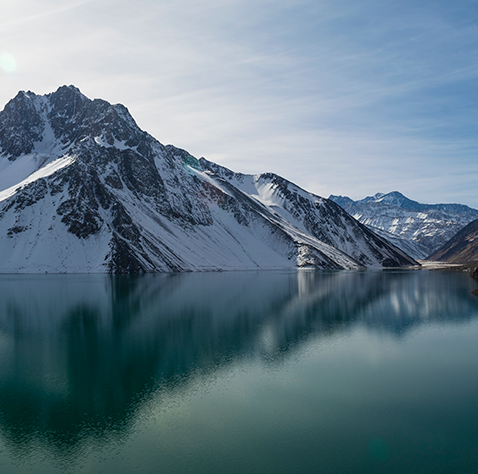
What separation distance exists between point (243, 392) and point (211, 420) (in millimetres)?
6267

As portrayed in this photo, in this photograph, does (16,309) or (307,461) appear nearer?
(307,461)

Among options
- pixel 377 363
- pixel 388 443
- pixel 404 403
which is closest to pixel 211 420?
Answer: pixel 388 443

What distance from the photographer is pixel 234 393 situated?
3497 cm

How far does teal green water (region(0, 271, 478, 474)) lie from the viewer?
2473 centimetres

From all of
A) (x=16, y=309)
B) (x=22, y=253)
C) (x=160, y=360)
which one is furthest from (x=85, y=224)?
(x=160, y=360)

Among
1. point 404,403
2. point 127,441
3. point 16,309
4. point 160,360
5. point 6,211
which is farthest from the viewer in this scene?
point 6,211

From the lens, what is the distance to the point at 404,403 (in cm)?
3328

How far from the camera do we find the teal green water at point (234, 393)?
81.1 ft

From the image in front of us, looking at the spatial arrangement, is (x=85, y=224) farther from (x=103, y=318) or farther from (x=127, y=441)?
(x=127, y=441)

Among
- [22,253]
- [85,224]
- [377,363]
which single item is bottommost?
Result: [377,363]

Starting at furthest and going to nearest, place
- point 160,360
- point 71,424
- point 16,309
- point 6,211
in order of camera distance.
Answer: point 6,211
point 16,309
point 160,360
point 71,424

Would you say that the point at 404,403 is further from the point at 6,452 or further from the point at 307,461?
the point at 6,452

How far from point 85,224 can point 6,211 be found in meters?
35.4

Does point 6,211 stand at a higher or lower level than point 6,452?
higher
